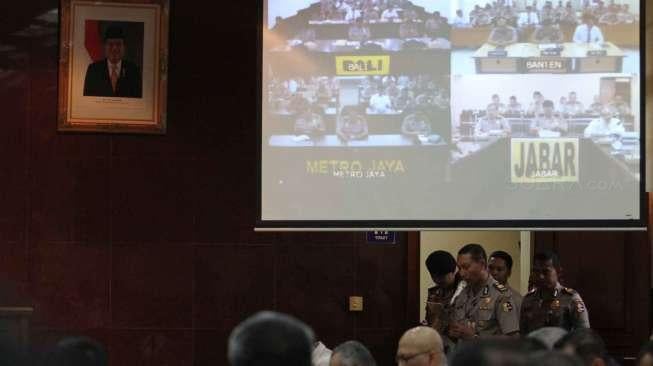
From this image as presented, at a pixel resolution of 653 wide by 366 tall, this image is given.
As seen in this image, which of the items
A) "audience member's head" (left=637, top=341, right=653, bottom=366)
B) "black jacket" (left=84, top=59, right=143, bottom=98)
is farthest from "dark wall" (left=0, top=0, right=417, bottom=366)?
"audience member's head" (left=637, top=341, right=653, bottom=366)

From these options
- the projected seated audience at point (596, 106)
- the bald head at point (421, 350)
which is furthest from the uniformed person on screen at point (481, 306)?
the bald head at point (421, 350)

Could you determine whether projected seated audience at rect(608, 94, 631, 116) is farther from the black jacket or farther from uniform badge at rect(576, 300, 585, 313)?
the black jacket

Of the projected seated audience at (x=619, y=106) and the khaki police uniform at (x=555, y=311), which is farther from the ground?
the projected seated audience at (x=619, y=106)

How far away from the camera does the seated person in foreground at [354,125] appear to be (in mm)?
5637

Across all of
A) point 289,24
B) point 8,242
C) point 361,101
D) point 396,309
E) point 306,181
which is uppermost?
point 289,24

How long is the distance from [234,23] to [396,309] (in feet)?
6.94

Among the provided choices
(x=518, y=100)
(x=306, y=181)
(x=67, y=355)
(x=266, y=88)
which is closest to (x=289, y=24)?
(x=266, y=88)

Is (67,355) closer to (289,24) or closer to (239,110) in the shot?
(289,24)

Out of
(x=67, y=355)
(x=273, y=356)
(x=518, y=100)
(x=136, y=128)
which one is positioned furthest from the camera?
(x=136, y=128)

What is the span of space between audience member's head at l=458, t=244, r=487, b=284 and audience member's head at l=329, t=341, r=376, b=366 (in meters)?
2.17

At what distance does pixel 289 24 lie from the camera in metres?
5.71

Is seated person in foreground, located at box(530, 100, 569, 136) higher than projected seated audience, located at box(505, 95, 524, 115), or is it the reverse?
projected seated audience, located at box(505, 95, 524, 115)

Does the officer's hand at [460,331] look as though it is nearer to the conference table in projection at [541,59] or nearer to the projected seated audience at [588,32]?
the conference table in projection at [541,59]

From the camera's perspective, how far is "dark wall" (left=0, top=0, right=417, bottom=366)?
21.4ft
